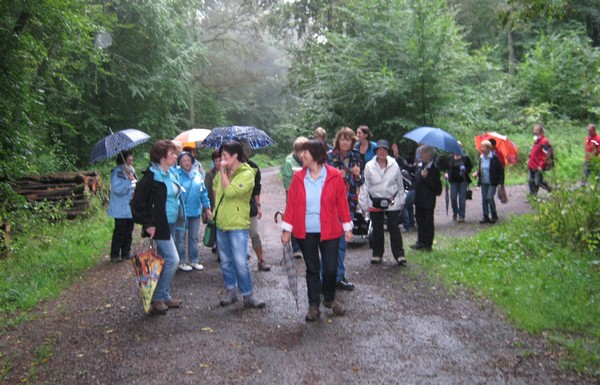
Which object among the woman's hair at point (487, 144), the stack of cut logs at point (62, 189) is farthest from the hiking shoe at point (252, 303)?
the stack of cut logs at point (62, 189)

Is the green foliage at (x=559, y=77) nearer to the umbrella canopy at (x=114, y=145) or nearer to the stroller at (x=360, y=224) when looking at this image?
the stroller at (x=360, y=224)

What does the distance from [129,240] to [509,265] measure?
239 inches

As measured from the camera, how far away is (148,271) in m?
6.00

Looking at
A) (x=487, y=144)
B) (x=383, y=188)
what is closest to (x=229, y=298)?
(x=383, y=188)

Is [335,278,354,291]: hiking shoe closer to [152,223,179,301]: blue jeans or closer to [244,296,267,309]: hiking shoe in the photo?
[244,296,267,309]: hiking shoe

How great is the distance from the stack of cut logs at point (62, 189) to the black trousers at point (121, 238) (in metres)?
4.55

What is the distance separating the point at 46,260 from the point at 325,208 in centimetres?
575

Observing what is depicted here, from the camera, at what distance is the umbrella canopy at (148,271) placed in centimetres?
599

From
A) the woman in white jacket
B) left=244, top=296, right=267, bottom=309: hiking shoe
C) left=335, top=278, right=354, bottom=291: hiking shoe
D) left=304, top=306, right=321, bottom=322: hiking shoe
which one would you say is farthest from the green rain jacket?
the woman in white jacket

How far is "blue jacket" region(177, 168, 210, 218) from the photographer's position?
8.25 meters

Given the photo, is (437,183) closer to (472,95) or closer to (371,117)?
(371,117)

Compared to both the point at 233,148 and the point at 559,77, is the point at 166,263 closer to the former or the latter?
the point at 233,148

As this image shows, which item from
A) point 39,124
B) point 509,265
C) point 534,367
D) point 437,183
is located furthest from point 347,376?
point 39,124

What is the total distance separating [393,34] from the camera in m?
18.4
